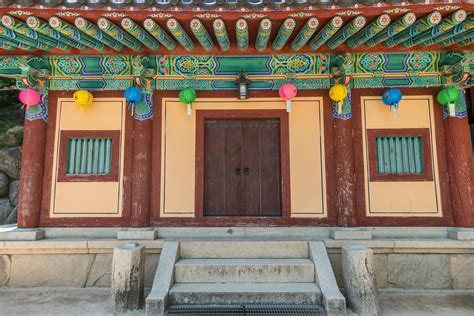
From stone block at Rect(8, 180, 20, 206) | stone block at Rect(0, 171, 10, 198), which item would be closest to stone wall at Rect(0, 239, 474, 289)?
stone block at Rect(8, 180, 20, 206)

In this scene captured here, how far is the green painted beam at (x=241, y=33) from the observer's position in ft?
13.3

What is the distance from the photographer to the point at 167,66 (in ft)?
17.2

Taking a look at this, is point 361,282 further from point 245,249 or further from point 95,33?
point 95,33

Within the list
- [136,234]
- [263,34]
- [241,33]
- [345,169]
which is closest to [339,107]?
[345,169]

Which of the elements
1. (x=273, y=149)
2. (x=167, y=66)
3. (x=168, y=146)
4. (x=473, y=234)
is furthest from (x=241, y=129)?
(x=473, y=234)

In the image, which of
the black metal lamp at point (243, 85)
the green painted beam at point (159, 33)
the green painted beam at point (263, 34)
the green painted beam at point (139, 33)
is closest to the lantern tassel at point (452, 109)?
the green painted beam at point (263, 34)

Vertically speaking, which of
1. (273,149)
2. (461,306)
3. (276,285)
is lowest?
(461,306)

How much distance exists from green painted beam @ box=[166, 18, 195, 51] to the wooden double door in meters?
1.28

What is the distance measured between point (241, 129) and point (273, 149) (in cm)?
64

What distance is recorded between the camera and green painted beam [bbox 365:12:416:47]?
3902 mm

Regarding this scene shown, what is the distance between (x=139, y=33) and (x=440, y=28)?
3956 mm

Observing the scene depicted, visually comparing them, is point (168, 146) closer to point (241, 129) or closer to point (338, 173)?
point (241, 129)

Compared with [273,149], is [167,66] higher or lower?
higher

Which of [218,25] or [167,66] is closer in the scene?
[218,25]
